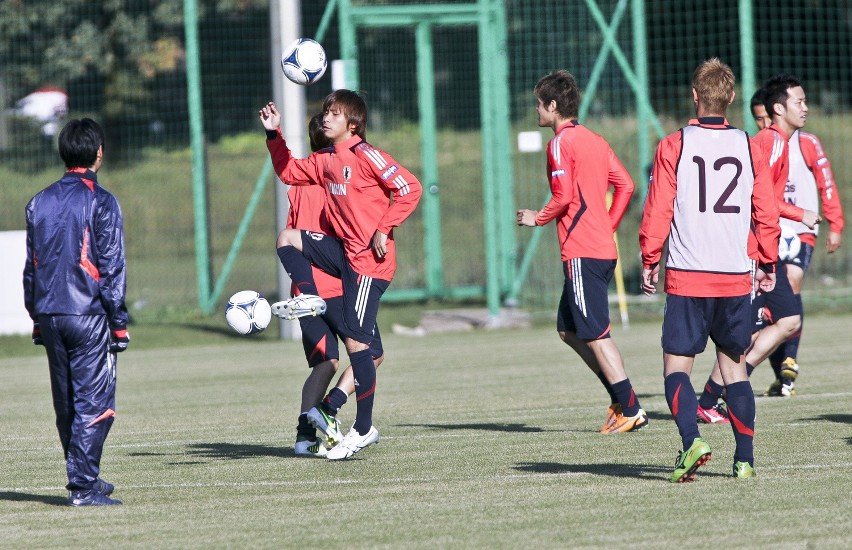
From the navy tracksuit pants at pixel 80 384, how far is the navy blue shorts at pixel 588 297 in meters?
3.10

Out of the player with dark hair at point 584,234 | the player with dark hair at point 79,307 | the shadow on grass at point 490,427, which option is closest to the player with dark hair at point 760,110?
the player with dark hair at point 584,234

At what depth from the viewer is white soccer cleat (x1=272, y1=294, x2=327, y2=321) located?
763 cm

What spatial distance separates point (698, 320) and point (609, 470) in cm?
99

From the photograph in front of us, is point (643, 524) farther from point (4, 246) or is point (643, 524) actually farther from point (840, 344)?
point (4, 246)

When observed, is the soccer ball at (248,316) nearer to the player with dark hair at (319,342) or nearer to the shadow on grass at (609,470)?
the player with dark hair at (319,342)

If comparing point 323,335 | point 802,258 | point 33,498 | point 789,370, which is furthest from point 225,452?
point 802,258

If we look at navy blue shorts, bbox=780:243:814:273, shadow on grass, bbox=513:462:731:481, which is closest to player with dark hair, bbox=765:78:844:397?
navy blue shorts, bbox=780:243:814:273

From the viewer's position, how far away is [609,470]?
6.97 meters

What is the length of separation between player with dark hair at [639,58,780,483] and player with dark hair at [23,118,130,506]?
258cm

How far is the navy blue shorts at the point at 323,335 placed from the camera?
8133 millimetres

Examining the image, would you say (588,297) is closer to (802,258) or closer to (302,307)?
(302,307)

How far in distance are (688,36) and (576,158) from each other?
16031 millimetres

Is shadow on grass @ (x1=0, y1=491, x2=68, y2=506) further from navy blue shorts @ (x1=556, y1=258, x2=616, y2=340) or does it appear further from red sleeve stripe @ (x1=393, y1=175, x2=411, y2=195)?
navy blue shorts @ (x1=556, y1=258, x2=616, y2=340)

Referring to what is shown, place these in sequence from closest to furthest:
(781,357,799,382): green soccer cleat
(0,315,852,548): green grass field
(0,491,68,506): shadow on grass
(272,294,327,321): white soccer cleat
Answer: (0,315,852,548): green grass field < (0,491,68,506): shadow on grass < (272,294,327,321): white soccer cleat < (781,357,799,382): green soccer cleat
